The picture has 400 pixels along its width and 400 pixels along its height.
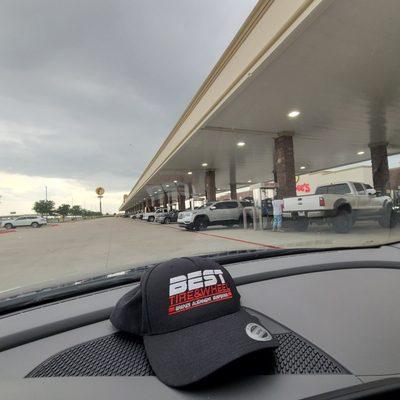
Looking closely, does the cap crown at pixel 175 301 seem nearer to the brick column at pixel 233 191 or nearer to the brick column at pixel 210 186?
the brick column at pixel 210 186

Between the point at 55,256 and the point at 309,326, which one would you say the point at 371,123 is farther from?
the point at 309,326

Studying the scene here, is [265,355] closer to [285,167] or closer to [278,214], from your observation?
[278,214]

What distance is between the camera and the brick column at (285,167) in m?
15.6

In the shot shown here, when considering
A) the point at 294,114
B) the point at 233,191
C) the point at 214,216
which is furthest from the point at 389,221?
the point at 233,191

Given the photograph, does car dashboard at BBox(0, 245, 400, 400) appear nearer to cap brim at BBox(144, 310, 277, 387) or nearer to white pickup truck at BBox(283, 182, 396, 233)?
cap brim at BBox(144, 310, 277, 387)

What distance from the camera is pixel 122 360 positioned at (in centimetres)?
105

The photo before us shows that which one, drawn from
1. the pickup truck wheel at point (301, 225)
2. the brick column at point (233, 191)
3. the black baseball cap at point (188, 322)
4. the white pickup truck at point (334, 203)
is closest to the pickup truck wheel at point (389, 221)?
the black baseball cap at point (188, 322)

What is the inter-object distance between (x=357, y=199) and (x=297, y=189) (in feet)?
16.9

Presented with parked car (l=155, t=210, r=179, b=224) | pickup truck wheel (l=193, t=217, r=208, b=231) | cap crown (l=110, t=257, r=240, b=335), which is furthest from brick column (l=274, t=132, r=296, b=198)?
parked car (l=155, t=210, r=179, b=224)

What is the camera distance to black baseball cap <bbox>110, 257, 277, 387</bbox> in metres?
0.94

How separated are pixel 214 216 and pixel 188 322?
18334mm

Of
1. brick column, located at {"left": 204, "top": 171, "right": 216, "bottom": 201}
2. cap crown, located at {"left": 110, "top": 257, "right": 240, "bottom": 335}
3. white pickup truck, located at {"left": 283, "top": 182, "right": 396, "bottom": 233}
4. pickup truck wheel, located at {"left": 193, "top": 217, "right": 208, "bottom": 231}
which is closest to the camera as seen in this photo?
cap crown, located at {"left": 110, "top": 257, "right": 240, "bottom": 335}

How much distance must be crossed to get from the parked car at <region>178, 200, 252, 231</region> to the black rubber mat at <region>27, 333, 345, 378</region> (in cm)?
1750

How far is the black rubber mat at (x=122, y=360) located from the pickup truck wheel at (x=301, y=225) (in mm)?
10878
